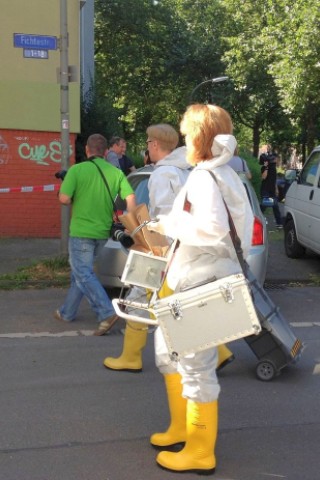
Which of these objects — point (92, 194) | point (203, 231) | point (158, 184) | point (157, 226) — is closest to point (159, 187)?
point (158, 184)

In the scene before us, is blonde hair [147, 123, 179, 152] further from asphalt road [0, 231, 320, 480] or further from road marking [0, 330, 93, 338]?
road marking [0, 330, 93, 338]

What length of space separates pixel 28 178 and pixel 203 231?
27.0ft

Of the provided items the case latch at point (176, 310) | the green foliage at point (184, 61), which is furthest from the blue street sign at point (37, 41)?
the green foliage at point (184, 61)

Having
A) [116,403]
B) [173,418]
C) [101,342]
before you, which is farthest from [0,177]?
[173,418]

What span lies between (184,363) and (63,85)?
237 inches

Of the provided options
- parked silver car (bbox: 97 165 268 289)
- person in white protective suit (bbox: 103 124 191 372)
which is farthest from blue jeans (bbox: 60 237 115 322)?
person in white protective suit (bbox: 103 124 191 372)

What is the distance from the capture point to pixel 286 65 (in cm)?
1684

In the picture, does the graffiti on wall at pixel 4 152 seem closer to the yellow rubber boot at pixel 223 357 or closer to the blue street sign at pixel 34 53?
the blue street sign at pixel 34 53

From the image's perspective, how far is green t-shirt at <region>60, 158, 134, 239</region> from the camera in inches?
223

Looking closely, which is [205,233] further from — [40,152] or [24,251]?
[40,152]

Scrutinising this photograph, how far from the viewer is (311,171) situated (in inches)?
359

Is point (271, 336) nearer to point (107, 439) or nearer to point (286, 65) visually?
point (107, 439)

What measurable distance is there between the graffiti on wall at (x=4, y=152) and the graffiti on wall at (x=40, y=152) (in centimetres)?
20

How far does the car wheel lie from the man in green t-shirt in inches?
178
